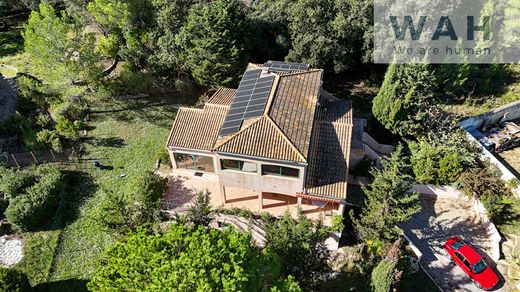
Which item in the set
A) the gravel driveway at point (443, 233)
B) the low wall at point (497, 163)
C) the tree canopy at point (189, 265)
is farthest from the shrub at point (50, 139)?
the low wall at point (497, 163)

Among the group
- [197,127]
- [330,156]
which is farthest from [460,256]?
[197,127]

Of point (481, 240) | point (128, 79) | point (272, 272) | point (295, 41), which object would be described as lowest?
point (481, 240)

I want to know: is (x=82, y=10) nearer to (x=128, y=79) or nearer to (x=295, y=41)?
(x=128, y=79)

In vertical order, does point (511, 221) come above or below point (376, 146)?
below

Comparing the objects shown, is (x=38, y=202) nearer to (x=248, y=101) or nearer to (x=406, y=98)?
(x=248, y=101)

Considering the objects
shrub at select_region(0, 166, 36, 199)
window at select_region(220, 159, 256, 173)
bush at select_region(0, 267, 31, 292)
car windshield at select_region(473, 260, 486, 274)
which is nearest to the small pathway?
shrub at select_region(0, 166, 36, 199)

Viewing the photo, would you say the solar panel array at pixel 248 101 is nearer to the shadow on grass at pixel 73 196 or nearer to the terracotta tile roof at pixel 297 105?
the terracotta tile roof at pixel 297 105

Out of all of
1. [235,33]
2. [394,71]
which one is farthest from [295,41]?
[394,71]
